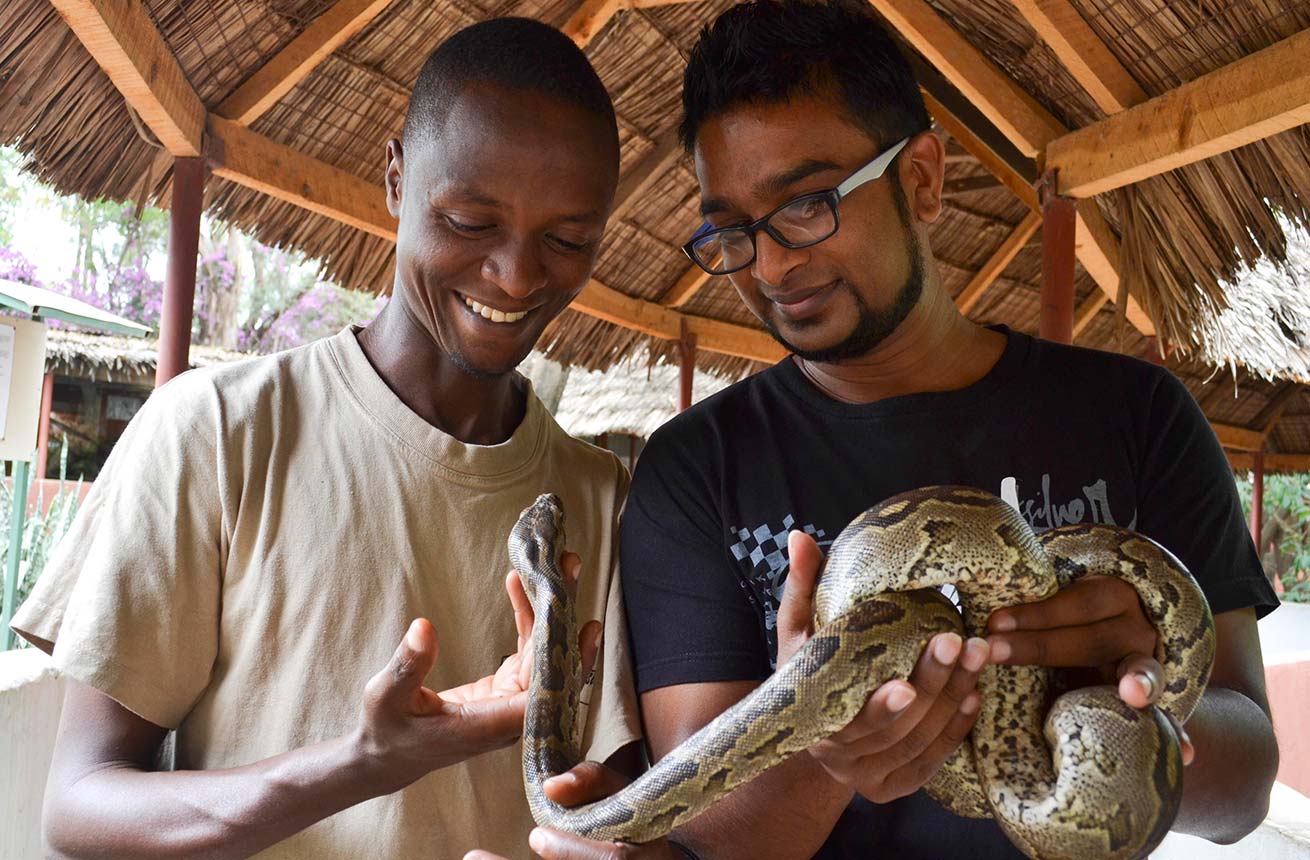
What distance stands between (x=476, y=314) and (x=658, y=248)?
6095 mm

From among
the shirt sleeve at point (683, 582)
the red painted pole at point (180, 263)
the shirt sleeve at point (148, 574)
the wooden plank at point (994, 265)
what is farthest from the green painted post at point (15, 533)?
the wooden plank at point (994, 265)

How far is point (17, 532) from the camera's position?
18.3 feet

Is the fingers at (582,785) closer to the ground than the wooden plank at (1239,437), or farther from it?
closer to the ground

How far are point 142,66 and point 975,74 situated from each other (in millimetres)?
4017

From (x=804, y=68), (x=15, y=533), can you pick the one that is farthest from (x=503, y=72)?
(x=15, y=533)

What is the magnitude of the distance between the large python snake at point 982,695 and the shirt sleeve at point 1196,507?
34 cm

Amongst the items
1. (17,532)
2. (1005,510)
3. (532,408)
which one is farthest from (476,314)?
(17,532)

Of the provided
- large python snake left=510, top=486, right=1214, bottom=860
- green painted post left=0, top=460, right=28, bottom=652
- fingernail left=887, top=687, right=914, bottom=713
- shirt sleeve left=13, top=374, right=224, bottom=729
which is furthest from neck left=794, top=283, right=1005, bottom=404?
green painted post left=0, top=460, right=28, bottom=652

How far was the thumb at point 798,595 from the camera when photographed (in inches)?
80.0

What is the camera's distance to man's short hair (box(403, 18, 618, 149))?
269 centimetres

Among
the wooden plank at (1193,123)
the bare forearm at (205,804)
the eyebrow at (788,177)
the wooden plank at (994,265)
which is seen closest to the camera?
the bare forearm at (205,804)

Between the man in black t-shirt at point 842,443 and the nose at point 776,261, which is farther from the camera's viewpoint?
the nose at point 776,261

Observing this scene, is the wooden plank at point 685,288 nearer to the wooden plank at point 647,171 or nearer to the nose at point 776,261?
the wooden plank at point 647,171

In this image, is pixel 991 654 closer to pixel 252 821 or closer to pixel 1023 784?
pixel 1023 784
